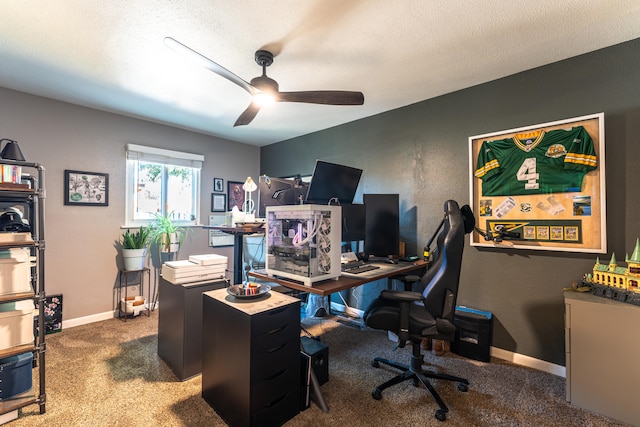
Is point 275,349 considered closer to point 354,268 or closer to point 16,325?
point 354,268

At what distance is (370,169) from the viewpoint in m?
3.48

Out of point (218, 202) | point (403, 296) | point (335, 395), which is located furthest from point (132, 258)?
point (403, 296)

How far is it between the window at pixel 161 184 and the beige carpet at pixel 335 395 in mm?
1667

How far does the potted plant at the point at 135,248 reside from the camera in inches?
130

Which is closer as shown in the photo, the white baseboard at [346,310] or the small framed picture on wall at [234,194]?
the white baseboard at [346,310]

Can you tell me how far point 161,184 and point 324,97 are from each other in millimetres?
2852

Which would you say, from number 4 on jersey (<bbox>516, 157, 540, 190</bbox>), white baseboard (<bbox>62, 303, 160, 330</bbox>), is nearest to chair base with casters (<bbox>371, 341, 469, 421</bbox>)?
number 4 on jersey (<bbox>516, 157, 540, 190</bbox>)

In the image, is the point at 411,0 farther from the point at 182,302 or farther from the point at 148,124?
the point at 148,124

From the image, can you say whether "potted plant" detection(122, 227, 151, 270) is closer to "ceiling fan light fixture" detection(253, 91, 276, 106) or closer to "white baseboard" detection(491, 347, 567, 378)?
"ceiling fan light fixture" detection(253, 91, 276, 106)

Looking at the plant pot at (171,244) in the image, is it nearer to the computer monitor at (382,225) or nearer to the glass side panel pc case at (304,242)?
the glass side panel pc case at (304,242)

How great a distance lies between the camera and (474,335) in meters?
2.44

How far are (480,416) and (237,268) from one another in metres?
2.07

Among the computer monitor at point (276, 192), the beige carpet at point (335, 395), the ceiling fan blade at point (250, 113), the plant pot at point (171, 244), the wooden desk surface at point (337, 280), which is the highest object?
the ceiling fan blade at point (250, 113)

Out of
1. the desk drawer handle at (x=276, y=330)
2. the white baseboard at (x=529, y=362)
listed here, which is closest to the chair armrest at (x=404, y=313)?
the desk drawer handle at (x=276, y=330)
